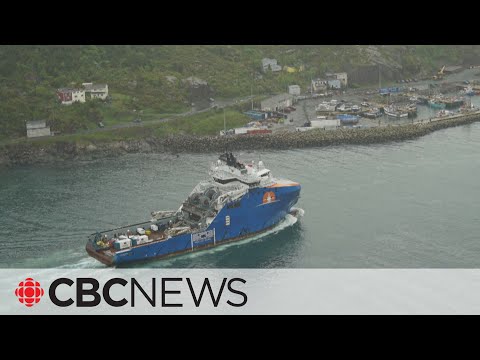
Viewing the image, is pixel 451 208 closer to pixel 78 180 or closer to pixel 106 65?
pixel 78 180

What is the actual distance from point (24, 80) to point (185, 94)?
10782mm

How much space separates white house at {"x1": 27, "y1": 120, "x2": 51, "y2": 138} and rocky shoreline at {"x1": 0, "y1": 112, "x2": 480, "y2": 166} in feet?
5.44

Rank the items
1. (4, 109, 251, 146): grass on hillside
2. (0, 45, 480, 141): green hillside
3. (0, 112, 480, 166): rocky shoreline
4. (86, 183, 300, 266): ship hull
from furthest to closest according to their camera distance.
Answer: (0, 45, 480, 141): green hillside < (4, 109, 251, 146): grass on hillside < (0, 112, 480, 166): rocky shoreline < (86, 183, 300, 266): ship hull

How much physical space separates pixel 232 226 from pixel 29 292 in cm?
880

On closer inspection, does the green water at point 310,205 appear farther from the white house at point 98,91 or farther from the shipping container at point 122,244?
the white house at point 98,91

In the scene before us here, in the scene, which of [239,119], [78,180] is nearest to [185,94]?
[239,119]

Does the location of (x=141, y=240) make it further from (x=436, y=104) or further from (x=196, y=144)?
(x=436, y=104)

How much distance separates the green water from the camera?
29562 millimetres

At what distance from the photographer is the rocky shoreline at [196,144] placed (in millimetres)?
43781

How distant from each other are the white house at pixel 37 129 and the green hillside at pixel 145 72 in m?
0.66

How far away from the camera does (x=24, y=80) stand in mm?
52844

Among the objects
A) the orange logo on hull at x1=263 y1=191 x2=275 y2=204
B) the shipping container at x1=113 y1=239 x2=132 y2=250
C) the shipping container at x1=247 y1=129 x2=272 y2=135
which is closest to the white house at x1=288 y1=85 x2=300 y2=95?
the shipping container at x1=247 y1=129 x2=272 y2=135

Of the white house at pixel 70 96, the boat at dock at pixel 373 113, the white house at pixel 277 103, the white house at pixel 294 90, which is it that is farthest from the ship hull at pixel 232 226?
the white house at pixel 294 90

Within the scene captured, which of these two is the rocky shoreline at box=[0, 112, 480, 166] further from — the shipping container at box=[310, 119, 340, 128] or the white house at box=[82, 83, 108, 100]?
the white house at box=[82, 83, 108, 100]
